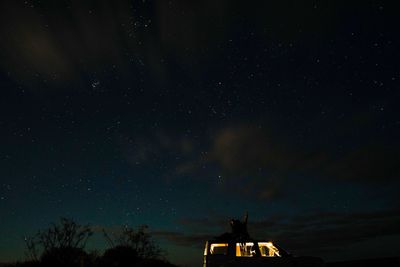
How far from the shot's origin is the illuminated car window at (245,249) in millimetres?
9906

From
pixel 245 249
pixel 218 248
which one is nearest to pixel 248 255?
pixel 245 249

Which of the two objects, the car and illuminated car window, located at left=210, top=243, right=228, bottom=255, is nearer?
the car

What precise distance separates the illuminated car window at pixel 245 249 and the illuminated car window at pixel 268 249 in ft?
0.86

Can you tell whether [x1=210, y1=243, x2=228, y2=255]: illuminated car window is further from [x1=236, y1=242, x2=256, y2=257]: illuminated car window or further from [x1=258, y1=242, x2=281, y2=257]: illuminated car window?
[x1=258, y1=242, x2=281, y2=257]: illuminated car window

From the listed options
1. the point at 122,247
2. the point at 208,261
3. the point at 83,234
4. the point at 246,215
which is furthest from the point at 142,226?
the point at 208,261

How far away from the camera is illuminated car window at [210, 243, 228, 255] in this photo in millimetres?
9852

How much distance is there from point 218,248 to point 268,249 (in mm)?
1501

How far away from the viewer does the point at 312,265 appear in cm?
915

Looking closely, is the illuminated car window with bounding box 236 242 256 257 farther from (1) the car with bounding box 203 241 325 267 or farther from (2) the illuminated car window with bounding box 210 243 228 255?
(2) the illuminated car window with bounding box 210 243 228 255

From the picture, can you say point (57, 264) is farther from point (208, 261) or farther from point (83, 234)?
point (208, 261)

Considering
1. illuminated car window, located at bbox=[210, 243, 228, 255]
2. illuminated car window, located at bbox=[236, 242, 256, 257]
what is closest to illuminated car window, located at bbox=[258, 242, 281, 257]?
illuminated car window, located at bbox=[236, 242, 256, 257]

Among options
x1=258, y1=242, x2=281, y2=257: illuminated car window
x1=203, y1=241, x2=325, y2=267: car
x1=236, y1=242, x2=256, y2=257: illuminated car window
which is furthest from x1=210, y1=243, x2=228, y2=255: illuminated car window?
x1=258, y1=242, x2=281, y2=257: illuminated car window

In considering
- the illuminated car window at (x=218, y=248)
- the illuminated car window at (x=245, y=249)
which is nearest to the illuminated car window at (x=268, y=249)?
the illuminated car window at (x=245, y=249)

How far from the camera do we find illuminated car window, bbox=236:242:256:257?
9906 millimetres
